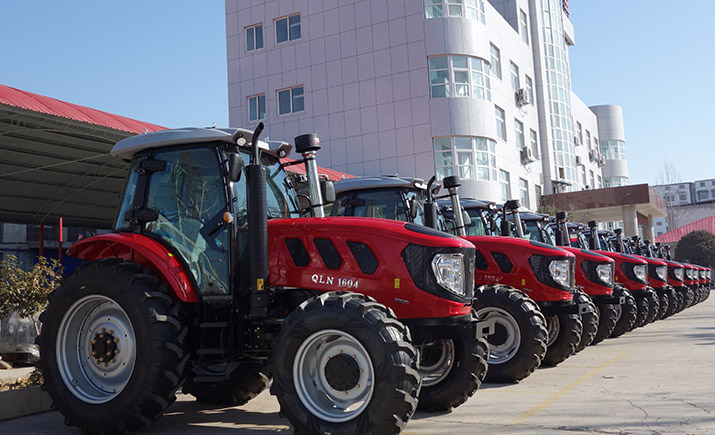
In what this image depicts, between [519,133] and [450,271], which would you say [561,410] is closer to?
[450,271]

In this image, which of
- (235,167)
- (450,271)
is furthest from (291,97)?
(450,271)

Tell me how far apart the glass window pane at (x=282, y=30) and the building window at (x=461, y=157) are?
9.96 metres

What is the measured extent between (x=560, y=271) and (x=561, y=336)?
2.86ft

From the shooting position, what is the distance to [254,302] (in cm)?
572

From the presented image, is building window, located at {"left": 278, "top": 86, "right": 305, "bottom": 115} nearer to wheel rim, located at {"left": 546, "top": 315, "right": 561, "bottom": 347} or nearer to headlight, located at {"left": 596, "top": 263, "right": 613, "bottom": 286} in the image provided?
headlight, located at {"left": 596, "top": 263, "right": 613, "bottom": 286}

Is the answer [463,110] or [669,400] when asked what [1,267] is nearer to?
[669,400]

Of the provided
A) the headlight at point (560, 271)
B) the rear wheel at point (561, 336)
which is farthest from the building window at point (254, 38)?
the rear wheel at point (561, 336)

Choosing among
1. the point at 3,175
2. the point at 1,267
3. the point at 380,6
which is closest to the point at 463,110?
the point at 380,6

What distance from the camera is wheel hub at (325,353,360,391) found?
518 cm

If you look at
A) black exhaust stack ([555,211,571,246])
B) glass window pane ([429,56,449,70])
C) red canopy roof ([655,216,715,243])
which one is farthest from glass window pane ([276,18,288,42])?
red canopy roof ([655,216,715,243])

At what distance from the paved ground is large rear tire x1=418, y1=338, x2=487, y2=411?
0.15 metres

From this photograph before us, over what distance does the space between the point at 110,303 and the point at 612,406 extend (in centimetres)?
466

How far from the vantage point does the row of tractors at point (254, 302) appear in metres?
5.18

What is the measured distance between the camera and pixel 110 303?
6184 mm
